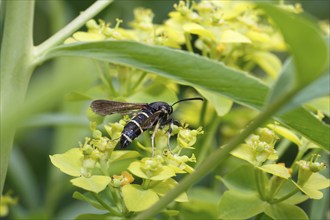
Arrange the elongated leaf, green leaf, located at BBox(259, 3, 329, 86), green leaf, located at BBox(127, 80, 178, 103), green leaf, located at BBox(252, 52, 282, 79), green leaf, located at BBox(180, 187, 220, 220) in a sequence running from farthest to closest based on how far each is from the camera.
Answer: green leaf, located at BBox(252, 52, 282, 79) → green leaf, located at BBox(180, 187, 220, 220) → green leaf, located at BBox(127, 80, 178, 103) → the elongated leaf → green leaf, located at BBox(259, 3, 329, 86)

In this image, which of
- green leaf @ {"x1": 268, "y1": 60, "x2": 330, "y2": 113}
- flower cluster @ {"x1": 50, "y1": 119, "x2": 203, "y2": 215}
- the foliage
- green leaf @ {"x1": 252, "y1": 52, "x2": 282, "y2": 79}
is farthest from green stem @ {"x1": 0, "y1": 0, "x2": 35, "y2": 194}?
green leaf @ {"x1": 252, "y1": 52, "x2": 282, "y2": 79}

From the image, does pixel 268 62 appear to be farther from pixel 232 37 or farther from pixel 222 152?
pixel 222 152

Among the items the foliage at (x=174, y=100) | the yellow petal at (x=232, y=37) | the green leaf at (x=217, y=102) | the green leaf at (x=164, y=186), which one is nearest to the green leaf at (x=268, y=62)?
the foliage at (x=174, y=100)

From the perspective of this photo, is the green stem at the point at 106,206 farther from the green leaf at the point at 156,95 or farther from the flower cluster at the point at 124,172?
the green leaf at the point at 156,95

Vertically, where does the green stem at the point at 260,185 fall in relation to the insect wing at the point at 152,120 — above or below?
below

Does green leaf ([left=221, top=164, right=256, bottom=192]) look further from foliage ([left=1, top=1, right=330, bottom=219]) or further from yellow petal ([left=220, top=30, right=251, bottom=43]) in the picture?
yellow petal ([left=220, top=30, right=251, bottom=43])

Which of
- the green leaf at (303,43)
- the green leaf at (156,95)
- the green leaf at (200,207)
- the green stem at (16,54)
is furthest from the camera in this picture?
the green leaf at (200,207)
